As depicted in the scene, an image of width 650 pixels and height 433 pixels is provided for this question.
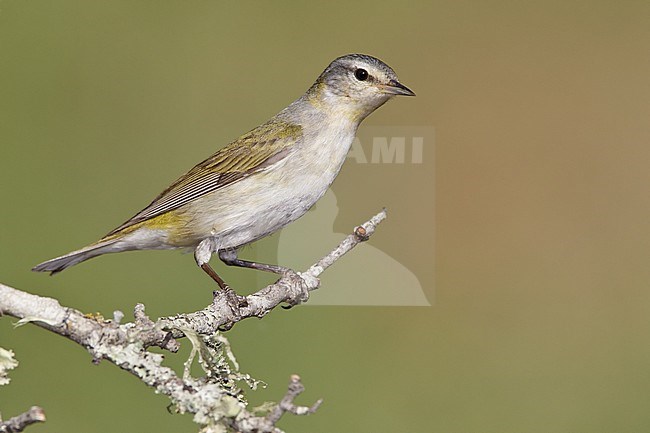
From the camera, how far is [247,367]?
4492mm

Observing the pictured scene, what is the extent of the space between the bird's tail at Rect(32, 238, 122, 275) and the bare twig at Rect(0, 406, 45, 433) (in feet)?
3.21

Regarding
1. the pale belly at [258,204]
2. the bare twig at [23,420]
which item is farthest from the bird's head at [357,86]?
the bare twig at [23,420]

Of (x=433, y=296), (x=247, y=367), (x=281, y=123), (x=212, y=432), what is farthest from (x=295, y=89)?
(x=212, y=432)

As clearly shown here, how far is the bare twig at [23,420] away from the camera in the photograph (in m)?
1.27

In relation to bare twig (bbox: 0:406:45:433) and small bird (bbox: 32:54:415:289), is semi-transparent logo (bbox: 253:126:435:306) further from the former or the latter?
bare twig (bbox: 0:406:45:433)

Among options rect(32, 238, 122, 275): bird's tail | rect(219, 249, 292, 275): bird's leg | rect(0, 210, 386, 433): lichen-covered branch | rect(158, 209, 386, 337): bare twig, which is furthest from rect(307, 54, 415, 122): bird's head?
rect(0, 210, 386, 433): lichen-covered branch

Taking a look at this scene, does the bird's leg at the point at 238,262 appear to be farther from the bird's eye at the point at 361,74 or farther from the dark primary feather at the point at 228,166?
the bird's eye at the point at 361,74

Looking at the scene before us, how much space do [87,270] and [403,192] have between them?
6.84 ft

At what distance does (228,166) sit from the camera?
9.16ft

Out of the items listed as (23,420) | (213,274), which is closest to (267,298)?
(213,274)

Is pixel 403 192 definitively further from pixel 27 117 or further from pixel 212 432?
pixel 212 432

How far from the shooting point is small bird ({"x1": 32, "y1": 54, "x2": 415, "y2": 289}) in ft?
8.61

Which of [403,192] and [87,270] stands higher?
[403,192]

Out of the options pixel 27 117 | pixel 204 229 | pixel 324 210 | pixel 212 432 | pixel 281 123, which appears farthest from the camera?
pixel 27 117
